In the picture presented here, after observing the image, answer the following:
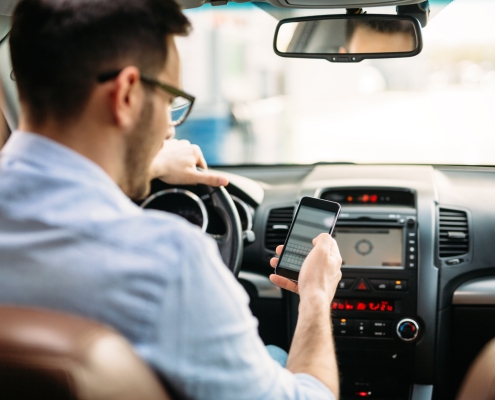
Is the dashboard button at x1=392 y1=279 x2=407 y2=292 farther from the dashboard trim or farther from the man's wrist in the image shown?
the man's wrist

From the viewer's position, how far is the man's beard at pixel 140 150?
1472 mm

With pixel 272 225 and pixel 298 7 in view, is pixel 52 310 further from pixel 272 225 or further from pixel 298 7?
pixel 272 225

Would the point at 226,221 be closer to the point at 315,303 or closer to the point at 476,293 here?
the point at 315,303

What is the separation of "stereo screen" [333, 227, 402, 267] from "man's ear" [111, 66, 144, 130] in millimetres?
1993

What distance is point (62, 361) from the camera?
3.61ft

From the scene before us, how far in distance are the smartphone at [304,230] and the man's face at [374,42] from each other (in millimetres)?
812

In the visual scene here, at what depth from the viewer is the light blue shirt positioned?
49.2 inches

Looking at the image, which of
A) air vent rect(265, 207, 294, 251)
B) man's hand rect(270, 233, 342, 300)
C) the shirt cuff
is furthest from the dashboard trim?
the shirt cuff

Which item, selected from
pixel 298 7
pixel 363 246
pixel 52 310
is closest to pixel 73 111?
pixel 52 310

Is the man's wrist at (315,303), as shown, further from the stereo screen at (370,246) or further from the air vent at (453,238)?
the air vent at (453,238)

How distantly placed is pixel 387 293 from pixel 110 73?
2.15 meters

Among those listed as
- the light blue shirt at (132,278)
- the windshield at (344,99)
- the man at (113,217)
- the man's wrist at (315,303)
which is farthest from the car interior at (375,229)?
the windshield at (344,99)

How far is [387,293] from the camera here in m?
3.21

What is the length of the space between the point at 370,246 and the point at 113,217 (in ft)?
7.03
